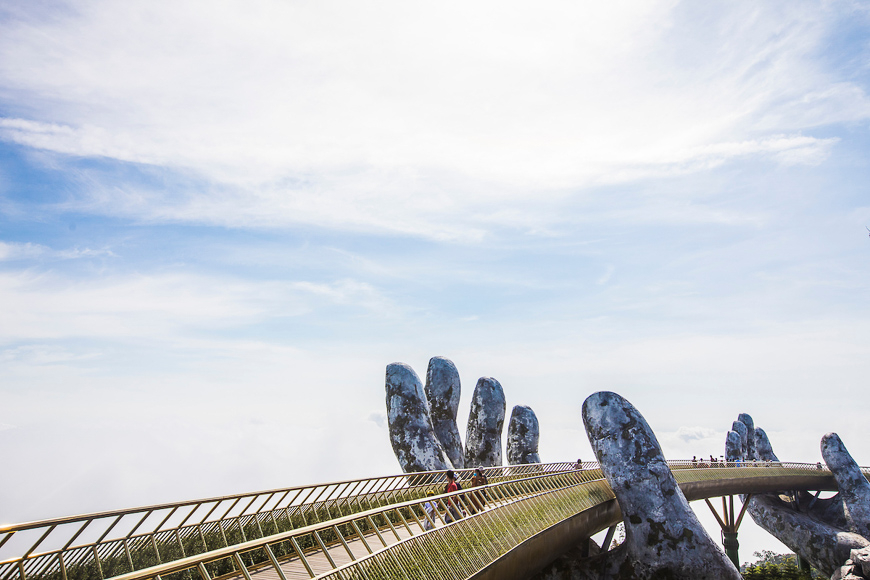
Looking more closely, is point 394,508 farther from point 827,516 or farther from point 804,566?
point 804,566

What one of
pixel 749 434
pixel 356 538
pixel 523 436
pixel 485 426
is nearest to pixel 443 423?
pixel 485 426

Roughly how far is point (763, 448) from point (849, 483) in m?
11.6

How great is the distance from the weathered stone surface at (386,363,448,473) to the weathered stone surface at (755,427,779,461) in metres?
35.2

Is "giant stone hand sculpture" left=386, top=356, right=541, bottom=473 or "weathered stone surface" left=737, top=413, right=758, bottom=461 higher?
"giant stone hand sculpture" left=386, top=356, right=541, bottom=473

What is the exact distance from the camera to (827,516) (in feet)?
132

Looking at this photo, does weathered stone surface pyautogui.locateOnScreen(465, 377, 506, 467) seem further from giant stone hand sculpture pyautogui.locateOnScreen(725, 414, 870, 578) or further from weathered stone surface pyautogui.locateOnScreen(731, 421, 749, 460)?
weathered stone surface pyautogui.locateOnScreen(731, 421, 749, 460)

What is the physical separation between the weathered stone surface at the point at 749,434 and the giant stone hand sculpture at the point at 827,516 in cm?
572

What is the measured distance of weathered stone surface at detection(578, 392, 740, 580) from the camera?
18156 millimetres

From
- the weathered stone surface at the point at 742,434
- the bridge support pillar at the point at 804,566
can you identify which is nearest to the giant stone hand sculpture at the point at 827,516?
the bridge support pillar at the point at 804,566

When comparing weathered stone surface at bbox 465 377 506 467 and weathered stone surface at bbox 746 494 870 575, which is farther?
weathered stone surface at bbox 746 494 870 575

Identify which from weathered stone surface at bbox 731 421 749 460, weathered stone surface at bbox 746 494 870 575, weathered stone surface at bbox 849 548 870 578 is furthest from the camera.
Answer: weathered stone surface at bbox 731 421 749 460

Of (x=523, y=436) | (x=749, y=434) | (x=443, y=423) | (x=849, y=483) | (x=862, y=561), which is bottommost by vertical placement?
(x=862, y=561)

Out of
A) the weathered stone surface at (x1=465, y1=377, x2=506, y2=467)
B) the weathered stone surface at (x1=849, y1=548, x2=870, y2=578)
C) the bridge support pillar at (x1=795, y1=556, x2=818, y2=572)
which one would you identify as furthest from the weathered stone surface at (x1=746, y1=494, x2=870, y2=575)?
the weathered stone surface at (x1=465, y1=377, x2=506, y2=467)

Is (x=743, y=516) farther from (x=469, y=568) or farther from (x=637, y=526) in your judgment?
(x=469, y=568)
